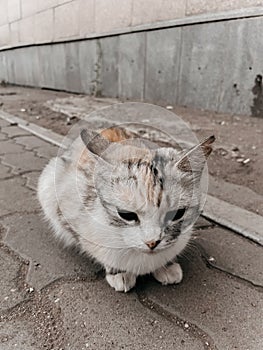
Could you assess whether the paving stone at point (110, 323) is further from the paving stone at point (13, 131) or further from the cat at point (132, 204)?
the paving stone at point (13, 131)

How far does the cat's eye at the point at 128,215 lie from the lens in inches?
41.4

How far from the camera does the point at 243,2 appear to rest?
10.3 ft

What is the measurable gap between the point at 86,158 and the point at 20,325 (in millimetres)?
632

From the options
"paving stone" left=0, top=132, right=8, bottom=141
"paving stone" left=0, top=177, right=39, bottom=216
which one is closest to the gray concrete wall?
"paving stone" left=0, top=132, right=8, bottom=141

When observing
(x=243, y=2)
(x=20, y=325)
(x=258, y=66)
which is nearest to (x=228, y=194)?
(x=20, y=325)

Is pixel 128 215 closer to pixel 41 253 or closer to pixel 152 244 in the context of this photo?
pixel 152 244

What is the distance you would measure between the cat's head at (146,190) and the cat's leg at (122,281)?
0.23m

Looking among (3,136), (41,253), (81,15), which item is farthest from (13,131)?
(81,15)

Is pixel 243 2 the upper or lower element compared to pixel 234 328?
upper

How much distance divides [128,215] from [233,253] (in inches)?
27.7

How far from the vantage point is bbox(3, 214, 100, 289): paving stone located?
1.40m

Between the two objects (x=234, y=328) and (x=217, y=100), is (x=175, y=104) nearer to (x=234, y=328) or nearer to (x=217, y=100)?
(x=217, y=100)

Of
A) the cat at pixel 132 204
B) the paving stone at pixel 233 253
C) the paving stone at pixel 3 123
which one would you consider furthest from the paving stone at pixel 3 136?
the paving stone at pixel 233 253

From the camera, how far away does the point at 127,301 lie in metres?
1.27
